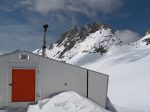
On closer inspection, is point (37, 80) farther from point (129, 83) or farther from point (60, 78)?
point (129, 83)

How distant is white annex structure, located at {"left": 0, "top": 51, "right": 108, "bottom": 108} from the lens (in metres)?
17.5

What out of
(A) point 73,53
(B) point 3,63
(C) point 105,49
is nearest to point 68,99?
(B) point 3,63

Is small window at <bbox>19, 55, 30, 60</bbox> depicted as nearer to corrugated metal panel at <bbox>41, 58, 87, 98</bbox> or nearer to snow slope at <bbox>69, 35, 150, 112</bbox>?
corrugated metal panel at <bbox>41, 58, 87, 98</bbox>

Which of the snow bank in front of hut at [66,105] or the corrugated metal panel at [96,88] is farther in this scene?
the corrugated metal panel at [96,88]

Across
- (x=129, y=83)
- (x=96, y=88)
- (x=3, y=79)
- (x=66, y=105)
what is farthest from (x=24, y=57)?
(x=129, y=83)

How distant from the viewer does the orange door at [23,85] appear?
57.5ft

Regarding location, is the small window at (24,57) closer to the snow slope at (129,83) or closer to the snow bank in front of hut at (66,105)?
the snow bank in front of hut at (66,105)

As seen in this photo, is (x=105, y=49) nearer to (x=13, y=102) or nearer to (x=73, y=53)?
(x=73, y=53)

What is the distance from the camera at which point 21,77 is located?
57.9ft

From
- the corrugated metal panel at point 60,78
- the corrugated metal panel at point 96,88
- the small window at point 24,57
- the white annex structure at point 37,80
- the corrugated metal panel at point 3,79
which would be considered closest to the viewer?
the corrugated metal panel at point 3,79

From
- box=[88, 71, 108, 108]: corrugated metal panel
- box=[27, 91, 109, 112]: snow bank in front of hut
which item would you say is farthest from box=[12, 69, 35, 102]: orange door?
box=[88, 71, 108, 108]: corrugated metal panel

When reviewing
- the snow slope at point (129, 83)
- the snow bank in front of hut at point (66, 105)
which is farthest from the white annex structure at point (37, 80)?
the snow slope at point (129, 83)

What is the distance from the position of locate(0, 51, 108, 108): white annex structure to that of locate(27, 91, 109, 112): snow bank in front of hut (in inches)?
39.8

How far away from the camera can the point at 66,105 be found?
15562 millimetres
